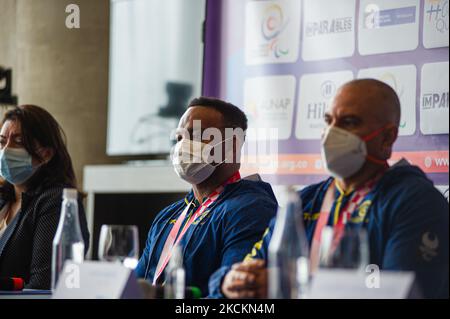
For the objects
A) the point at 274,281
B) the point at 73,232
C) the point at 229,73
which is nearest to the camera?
the point at 274,281

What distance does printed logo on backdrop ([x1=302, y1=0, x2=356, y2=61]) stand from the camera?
3.56 m

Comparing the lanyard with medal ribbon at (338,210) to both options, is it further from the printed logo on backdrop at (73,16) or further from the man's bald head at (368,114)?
the printed logo on backdrop at (73,16)

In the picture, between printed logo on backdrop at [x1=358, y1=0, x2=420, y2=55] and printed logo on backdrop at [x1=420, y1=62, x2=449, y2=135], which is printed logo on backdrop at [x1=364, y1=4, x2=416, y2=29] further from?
printed logo on backdrop at [x1=420, y1=62, x2=449, y2=135]

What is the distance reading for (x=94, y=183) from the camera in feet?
20.3

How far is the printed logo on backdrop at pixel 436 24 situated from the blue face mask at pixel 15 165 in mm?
1795

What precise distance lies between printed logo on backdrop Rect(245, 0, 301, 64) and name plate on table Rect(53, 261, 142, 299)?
6.85 feet

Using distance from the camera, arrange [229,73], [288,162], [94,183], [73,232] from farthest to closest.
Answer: [94,183], [229,73], [288,162], [73,232]

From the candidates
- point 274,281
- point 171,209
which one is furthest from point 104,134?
point 274,281

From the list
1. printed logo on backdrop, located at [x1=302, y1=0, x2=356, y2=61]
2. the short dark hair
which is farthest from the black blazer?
printed logo on backdrop, located at [x1=302, y1=0, x2=356, y2=61]

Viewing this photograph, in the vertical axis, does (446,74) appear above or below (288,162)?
above

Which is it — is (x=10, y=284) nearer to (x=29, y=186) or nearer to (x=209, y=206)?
(x=209, y=206)

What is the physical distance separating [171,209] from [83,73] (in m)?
3.37

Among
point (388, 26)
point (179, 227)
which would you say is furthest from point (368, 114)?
point (388, 26)

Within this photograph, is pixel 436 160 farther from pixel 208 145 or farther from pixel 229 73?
pixel 229 73
